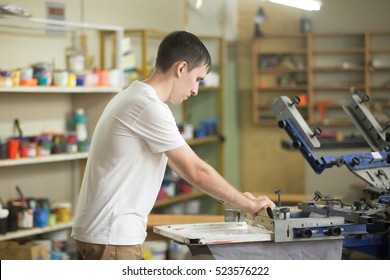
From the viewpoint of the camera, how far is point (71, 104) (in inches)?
200

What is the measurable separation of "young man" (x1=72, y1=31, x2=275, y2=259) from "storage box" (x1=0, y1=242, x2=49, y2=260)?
181cm

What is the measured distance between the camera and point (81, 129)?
4840 mm

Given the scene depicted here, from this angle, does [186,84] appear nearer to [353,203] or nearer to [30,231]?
[353,203]

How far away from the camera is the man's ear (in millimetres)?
2447

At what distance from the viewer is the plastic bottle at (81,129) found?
4793 millimetres

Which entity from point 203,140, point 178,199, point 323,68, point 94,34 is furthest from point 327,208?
point 323,68

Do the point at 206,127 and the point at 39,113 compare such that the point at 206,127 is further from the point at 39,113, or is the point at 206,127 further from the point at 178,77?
the point at 178,77

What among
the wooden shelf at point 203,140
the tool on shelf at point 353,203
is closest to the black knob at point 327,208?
the tool on shelf at point 353,203

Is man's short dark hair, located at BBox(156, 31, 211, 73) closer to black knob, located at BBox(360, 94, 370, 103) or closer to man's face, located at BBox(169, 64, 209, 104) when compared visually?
man's face, located at BBox(169, 64, 209, 104)

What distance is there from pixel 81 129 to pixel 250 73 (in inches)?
111

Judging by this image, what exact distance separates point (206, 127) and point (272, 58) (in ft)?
3.43

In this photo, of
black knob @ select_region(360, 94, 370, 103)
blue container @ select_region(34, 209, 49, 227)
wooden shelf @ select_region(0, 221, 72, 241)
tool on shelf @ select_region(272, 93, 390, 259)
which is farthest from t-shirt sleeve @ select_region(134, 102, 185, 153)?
blue container @ select_region(34, 209, 49, 227)

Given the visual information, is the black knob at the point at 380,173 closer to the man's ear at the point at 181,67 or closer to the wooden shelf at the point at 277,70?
the man's ear at the point at 181,67
